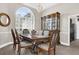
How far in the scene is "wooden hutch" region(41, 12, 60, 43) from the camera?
2115 mm

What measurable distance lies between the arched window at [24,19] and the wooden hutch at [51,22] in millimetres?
218

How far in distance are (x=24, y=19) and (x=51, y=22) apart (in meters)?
0.53

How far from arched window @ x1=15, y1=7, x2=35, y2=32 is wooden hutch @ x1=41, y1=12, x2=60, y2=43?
0.22 metres

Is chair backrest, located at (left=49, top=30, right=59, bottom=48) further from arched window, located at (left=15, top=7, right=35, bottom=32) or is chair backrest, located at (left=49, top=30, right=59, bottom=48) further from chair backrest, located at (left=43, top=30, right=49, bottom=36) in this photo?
arched window, located at (left=15, top=7, right=35, bottom=32)

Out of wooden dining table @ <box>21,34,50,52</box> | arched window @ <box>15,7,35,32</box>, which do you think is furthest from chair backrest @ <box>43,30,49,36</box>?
arched window @ <box>15,7,35,32</box>

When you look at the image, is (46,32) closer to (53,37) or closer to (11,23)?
(53,37)

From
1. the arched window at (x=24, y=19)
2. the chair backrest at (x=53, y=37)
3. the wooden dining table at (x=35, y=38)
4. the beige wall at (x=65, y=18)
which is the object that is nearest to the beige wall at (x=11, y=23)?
the arched window at (x=24, y=19)

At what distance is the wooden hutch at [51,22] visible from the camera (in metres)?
2.12

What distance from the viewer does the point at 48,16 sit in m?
2.16

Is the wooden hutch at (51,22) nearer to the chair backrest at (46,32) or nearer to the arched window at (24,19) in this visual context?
the chair backrest at (46,32)

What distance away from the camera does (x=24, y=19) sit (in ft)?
6.95

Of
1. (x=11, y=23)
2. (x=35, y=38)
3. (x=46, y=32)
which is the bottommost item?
(x=35, y=38)

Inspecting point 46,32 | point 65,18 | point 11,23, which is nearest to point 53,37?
point 46,32
